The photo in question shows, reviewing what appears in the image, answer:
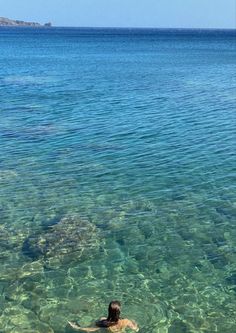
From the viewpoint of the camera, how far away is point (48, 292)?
16.5 meters

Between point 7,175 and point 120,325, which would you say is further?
Answer: point 7,175

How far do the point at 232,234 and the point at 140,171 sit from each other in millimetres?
8544

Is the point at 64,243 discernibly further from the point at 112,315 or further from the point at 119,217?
the point at 112,315

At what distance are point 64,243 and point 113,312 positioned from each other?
5.84 metres

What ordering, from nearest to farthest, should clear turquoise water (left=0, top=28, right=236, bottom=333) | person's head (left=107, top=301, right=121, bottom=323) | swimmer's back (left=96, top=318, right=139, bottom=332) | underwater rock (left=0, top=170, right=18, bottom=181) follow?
person's head (left=107, top=301, right=121, bottom=323) → swimmer's back (left=96, top=318, right=139, bottom=332) → clear turquoise water (left=0, top=28, right=236, bottom=333) → underwater rock (left=0, top=170, right=18, bottom=181)

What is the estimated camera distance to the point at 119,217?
22.1 meters

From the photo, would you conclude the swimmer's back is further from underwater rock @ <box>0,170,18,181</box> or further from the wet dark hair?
underwater rock @ <box>0,170,18,181</box>

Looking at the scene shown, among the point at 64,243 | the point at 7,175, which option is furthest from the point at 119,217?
the point at 7,175

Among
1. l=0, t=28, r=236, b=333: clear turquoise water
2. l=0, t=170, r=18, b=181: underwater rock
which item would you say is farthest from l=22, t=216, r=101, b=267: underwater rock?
l=0, t=170, r=18, b=181: underwater rock

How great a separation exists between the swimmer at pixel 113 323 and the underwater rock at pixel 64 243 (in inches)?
154

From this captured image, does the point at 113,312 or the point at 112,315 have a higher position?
the point at 113,312

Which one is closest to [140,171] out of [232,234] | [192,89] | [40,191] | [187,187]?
[187,187]

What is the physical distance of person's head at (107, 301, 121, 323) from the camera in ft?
46.4

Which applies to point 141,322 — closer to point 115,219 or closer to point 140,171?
point 115,219
